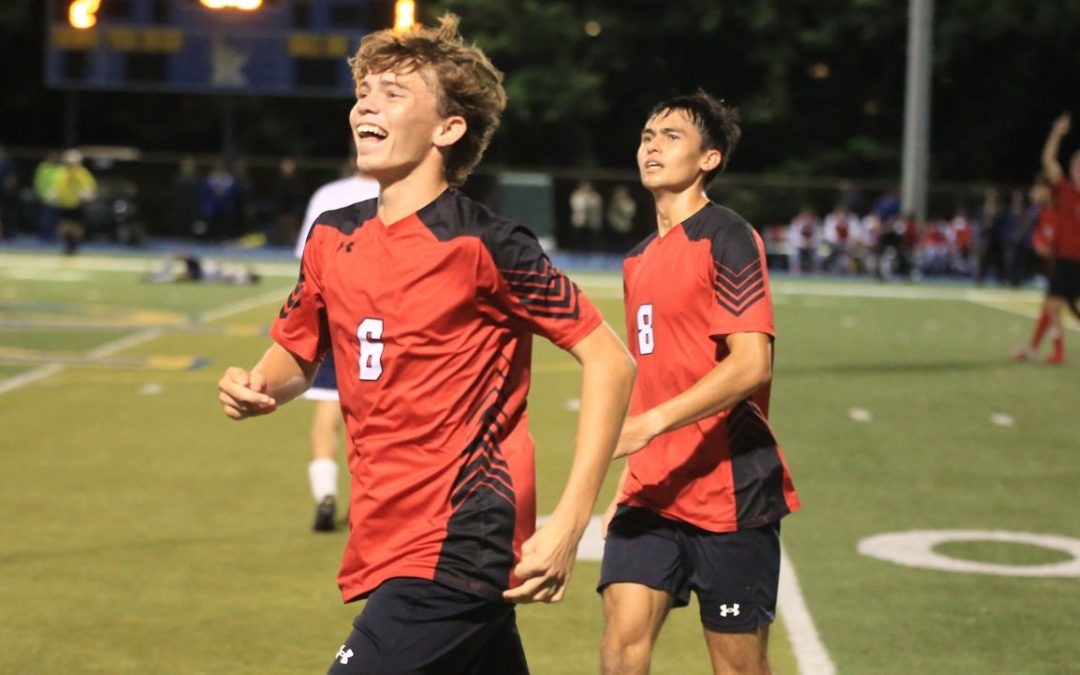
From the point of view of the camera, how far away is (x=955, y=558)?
865 cm

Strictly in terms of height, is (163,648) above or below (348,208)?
below

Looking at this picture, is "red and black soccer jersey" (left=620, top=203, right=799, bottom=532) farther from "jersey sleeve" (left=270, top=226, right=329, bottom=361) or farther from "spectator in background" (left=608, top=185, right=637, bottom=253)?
"spectator in background" (left=608, top=185, right=637, bottom=253)

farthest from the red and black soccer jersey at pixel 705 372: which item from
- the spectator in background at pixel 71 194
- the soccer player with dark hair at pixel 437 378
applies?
the spectator in background at pixel 71 194

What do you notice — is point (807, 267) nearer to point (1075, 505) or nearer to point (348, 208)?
point (1075, 505)

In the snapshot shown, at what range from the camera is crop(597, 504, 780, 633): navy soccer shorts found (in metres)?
4.91

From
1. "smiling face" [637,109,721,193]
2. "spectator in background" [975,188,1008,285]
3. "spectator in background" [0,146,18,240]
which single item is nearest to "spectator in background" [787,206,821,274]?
"spectator in background" [975,188,1008,285]

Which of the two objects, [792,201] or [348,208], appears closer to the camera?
[348,208]

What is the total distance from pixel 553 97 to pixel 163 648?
41.3m

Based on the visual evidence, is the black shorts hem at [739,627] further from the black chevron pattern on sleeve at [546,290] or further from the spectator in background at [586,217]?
the spectator in background at [586,217]

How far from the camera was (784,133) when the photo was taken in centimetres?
5022

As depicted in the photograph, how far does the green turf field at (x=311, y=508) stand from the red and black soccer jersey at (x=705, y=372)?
5.91 ft

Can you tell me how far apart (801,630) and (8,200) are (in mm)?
36854

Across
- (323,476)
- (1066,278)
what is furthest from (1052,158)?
(323,476)

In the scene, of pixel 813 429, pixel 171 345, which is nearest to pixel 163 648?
pixel 813 429
